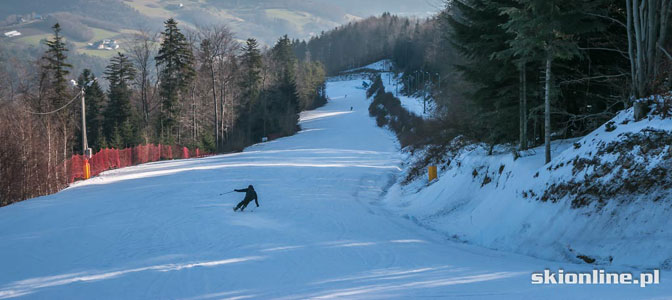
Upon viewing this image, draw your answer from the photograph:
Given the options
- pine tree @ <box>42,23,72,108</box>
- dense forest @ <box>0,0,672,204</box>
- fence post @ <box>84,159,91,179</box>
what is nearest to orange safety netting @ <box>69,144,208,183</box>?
fence post @ <box>84,159,91,179</box>

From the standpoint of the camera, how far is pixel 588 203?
8.08 metres

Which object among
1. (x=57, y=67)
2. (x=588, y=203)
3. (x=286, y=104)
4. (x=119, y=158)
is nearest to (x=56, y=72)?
(x=57, y=67)

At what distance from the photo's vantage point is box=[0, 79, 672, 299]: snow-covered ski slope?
6879mm

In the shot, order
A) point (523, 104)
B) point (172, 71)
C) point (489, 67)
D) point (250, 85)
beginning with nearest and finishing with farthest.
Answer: point (523, 104)
point (489, 67)
point (172, 71)
point (250, 85)

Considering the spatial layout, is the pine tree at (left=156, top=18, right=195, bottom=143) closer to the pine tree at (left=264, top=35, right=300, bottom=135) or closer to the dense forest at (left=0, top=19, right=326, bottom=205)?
the dense forest at (left=0, top=19, right=326, bottom=205)

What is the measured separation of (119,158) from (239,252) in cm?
2463

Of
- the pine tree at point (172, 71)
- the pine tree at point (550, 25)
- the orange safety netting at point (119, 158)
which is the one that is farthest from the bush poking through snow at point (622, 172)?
the pine tree at point (172, 71)

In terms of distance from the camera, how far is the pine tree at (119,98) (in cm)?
4881

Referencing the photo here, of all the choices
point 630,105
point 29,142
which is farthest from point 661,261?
point 29,142

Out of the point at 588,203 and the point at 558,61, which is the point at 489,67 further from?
the point at 588,203

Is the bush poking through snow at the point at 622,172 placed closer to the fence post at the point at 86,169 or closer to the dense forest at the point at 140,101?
the dense forest at the point at 140,101

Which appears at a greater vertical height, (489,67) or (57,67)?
(57,67)

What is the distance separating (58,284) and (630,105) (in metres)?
13.2

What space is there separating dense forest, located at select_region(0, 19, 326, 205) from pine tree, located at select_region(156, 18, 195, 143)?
0.11 meters
